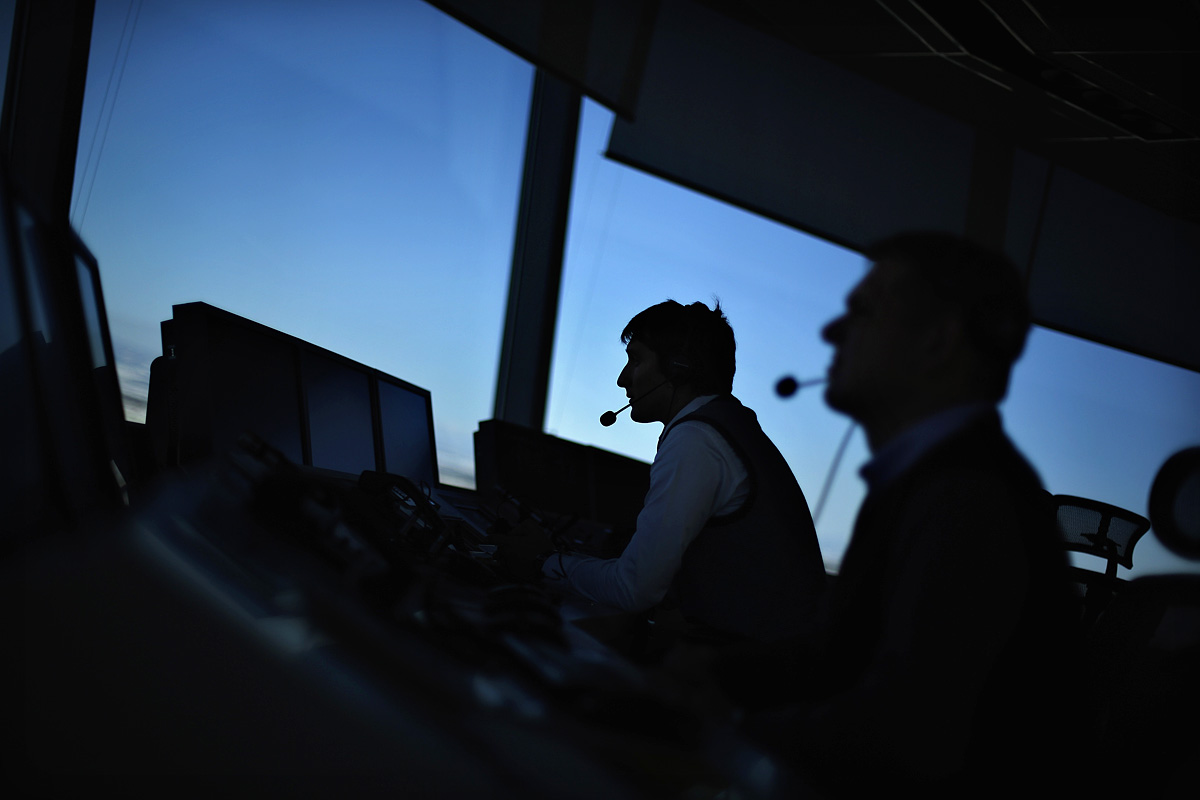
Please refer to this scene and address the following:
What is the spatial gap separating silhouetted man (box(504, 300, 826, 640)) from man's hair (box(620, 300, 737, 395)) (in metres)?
0.17

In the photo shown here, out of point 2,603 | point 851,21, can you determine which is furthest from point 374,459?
point 851,21

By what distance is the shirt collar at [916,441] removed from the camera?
0.74 m

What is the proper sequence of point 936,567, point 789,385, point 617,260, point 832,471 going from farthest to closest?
point 617,260
point 789,385
point 832,471
point 936,567

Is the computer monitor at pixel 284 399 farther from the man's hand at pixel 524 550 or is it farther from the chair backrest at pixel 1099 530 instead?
the chair backrest at pixel 1099 530

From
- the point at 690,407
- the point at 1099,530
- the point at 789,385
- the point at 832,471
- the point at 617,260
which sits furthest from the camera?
the point at 617,260

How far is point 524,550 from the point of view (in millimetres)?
1739

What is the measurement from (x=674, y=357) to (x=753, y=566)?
0.56 m

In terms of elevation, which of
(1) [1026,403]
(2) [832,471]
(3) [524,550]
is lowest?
(3) [524,550]

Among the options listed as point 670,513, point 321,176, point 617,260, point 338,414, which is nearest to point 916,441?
point 670,513

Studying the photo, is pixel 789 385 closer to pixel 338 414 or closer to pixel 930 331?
pixel 930 331

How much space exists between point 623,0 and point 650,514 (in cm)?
261

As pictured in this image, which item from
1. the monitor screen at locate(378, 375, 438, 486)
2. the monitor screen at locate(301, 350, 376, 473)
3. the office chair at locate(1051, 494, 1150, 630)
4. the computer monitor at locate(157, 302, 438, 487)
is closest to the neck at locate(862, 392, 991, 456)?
the computer monitor at locate(157, 302, 438, 487)

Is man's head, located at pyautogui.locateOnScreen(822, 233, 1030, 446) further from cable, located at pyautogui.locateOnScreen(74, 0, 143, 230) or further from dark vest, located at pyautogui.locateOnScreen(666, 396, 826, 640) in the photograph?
cable, located at pyautogui.locateOnScreen(74, 0, 143, 230)

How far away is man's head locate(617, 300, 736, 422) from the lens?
5.96ft
